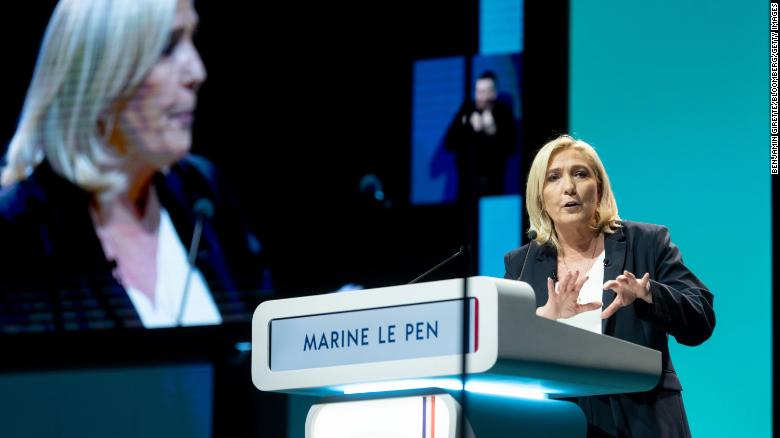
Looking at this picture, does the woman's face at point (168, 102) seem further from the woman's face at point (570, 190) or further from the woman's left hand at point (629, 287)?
the woman's left hand at point (629, 287)

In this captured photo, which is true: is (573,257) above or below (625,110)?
below

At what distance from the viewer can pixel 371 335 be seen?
1519 millimetres

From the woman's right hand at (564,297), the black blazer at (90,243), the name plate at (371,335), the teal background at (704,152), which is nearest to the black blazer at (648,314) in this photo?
the woman's right hand at (564,297)

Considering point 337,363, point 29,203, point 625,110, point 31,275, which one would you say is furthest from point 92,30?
point 337,363

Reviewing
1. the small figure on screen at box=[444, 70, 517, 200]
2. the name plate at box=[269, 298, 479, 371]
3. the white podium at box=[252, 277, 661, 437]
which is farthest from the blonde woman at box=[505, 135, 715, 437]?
the small figure on screen at box=[444, 70, 517, 200]

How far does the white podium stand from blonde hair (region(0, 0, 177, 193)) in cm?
303

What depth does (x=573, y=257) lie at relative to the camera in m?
2.09

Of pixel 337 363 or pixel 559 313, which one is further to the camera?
pixel 559 313

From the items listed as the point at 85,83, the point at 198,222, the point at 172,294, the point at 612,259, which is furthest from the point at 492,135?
the point at 85,83

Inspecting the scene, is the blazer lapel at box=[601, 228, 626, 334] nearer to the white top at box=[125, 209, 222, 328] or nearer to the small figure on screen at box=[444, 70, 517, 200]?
the small figure on screen at box=[444, 70, 517, 200]

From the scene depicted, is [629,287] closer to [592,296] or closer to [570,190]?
[592,296]

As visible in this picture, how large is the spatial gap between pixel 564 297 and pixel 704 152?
51.9 inches

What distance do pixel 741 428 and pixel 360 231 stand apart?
178 cm

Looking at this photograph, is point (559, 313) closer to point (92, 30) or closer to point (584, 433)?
point (584, 433)
